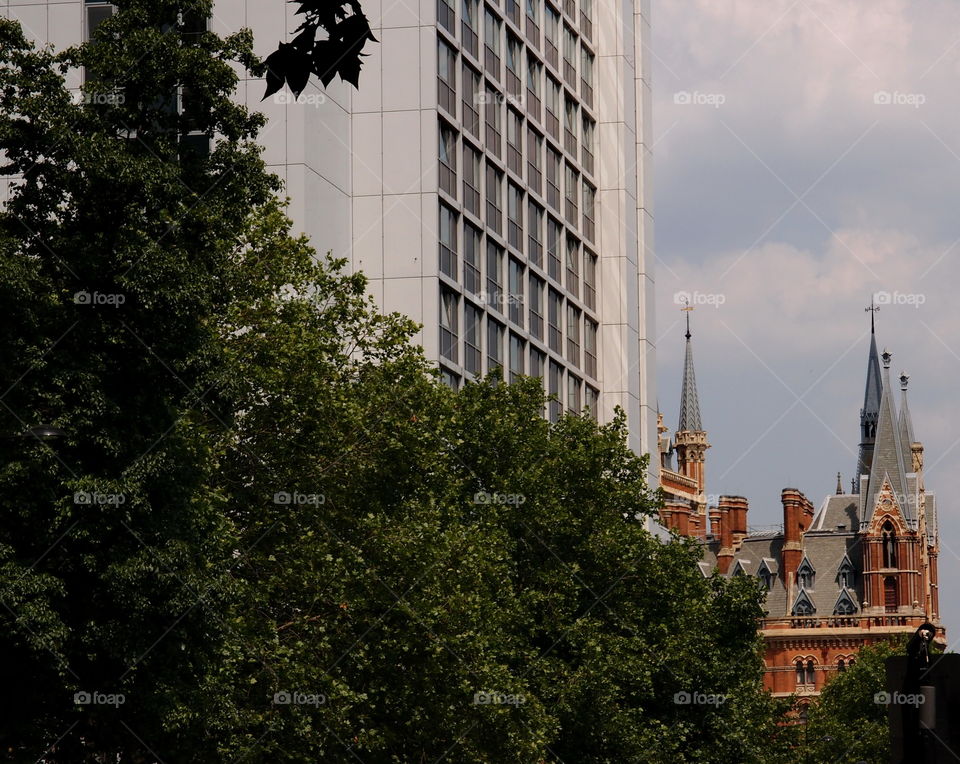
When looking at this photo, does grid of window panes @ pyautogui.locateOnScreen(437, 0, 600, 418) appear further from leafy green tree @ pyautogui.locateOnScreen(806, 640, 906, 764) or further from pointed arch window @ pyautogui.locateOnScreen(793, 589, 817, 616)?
pointed arch window @ pyautogui.locateOnScreen(793, 589, 817, 616)

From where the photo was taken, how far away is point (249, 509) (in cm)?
3188

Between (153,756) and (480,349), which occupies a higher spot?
(480,349)

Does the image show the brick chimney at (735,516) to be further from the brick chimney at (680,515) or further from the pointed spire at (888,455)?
the pointed spire at (888,455)

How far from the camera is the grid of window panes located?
57.6m

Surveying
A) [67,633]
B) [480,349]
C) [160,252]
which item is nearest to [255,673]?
[67,633]

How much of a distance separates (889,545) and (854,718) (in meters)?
55.7

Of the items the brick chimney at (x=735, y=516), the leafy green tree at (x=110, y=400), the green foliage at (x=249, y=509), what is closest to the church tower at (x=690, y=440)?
the brick chimney at (x=735, y=516)

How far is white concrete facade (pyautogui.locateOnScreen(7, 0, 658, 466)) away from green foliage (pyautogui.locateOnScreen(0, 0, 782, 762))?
1186 cm

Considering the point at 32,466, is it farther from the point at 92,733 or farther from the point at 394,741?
the point at 394,741

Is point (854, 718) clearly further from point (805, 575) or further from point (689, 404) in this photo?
point (689, 404)

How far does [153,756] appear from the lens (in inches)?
1021

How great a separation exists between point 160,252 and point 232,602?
529cm

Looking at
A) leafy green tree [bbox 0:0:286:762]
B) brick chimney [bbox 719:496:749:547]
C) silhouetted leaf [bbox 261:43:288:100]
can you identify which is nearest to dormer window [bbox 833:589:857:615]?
brick chimney [bbox 719:496:749:547]

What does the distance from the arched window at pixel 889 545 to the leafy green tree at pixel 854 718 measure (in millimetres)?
45763
